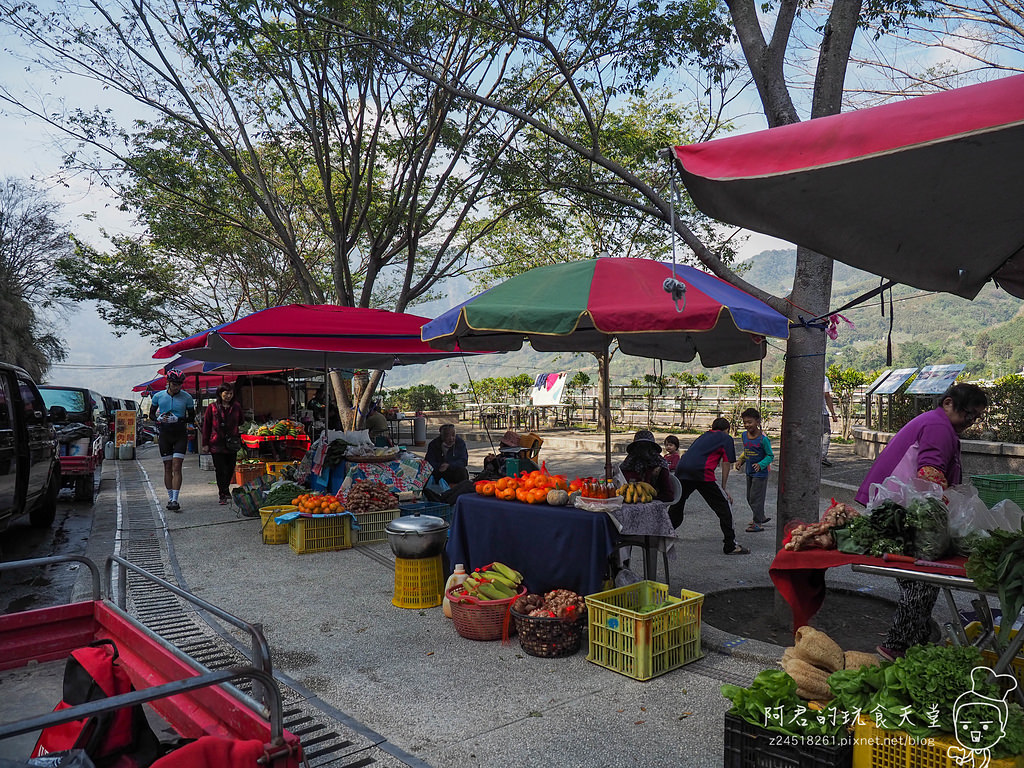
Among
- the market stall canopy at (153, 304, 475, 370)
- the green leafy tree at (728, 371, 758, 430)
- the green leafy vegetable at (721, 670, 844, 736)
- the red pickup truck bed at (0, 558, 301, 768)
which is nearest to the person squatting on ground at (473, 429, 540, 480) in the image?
the market stall canopy at (153, 304, 475, 370)

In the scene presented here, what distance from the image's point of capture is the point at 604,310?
4.97 meters

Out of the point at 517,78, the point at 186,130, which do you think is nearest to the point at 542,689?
the point at 517,78

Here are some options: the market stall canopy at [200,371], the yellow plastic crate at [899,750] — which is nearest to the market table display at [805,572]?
the yellow plastic crate at [899,750]

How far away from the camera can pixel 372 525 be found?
841cm

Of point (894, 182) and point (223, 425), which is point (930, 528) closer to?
point (894, 182)

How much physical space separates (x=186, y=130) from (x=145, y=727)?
14.8 meters

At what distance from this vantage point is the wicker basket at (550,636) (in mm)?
4754

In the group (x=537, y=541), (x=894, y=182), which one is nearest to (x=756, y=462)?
(x=537, y=541)

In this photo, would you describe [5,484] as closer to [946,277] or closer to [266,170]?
[946,277]

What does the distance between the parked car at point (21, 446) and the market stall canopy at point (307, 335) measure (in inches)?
63.6

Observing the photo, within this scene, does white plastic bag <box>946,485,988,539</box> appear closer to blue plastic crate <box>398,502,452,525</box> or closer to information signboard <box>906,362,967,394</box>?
blue plastic crate <box>398,502,452,525</box>

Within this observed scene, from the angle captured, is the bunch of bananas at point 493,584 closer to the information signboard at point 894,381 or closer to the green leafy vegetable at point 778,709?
the green leafy vegetable at point 778,709

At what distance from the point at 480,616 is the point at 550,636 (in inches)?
25.1

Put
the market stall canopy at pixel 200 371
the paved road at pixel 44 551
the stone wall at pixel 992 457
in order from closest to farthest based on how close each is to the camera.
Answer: the paved road at pixel 44 551 → the stone wall at pixel 992 457 → the market stall canopy at pixel 200 371
